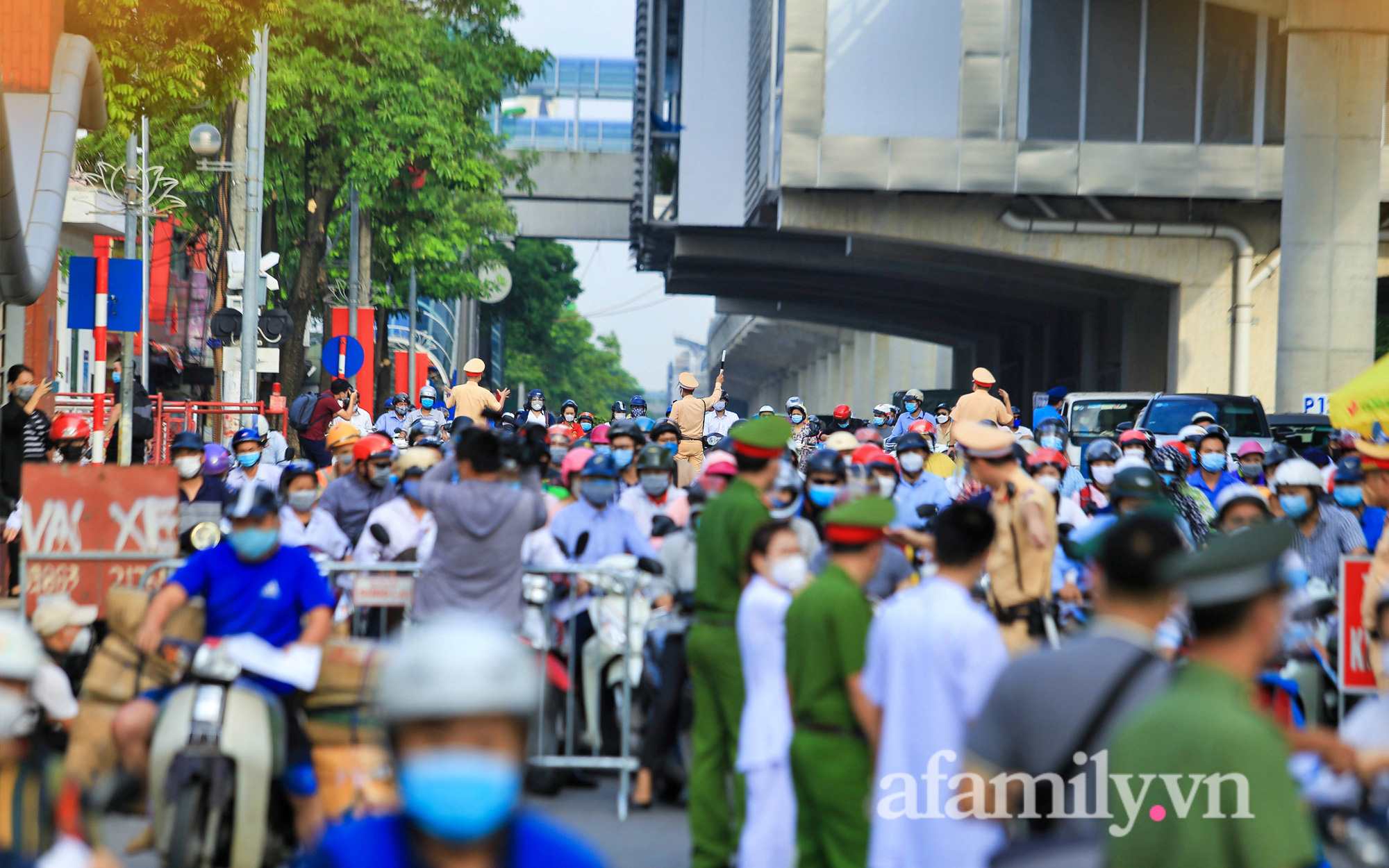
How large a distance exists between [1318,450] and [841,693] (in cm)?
1149

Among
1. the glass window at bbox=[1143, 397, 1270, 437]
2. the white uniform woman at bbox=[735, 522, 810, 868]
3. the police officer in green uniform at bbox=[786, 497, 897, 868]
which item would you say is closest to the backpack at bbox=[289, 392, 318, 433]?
the glass window at bbox=[1143, 397, 1270, 437]

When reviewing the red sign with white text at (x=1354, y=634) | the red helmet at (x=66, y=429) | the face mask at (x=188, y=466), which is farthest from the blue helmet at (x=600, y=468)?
the red helmet at (x=66, y=429)

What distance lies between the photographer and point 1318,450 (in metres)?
15.4

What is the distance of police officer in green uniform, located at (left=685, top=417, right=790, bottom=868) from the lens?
646cm

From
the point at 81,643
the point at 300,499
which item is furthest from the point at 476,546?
the point at 300,499

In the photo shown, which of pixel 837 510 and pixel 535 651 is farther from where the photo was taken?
pixel 535 651

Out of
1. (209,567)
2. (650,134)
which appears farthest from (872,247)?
(209,567)

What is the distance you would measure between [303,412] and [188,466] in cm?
834

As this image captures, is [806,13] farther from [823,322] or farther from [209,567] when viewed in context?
[209,567]

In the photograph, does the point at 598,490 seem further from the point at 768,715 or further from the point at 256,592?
the point at 768,715

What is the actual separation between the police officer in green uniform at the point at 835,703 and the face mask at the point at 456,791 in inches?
119

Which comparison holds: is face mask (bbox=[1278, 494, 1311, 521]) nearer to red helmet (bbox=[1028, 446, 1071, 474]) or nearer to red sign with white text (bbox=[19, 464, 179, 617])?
red helmet (bbox=[1028, 446, 1071, 474])

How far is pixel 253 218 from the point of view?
22906 mm

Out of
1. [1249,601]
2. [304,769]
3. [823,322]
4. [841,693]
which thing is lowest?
[304,769]
